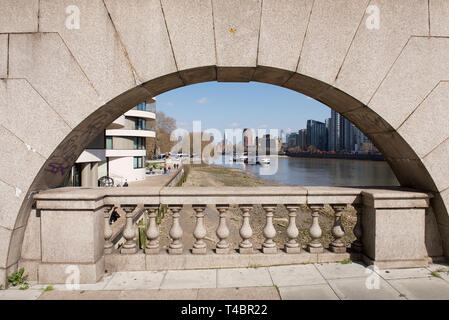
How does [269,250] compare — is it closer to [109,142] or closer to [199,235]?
[199,235]

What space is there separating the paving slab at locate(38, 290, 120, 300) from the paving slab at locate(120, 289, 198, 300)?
0.39 feet

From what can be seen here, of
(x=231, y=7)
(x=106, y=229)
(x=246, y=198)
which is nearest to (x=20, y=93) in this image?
(x=106, y=229)

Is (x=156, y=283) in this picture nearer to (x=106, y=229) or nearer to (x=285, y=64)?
(x=106, y=229)

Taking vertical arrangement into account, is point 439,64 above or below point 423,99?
above

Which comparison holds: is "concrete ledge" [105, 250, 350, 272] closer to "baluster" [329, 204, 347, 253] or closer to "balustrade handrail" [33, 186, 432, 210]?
"baluster" [329, 204, 347, 253]

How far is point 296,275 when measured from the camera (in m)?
3.18

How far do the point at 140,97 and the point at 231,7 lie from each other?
1742 mm

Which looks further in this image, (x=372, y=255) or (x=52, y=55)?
(x=372, y=255)

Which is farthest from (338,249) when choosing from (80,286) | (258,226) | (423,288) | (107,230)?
(258,226)

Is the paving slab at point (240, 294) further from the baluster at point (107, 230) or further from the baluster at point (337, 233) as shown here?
the baluster at point (107, 230)

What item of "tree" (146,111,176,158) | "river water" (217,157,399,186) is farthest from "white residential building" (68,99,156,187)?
"tree" (146,111,176,158)

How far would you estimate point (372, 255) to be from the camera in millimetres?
3355

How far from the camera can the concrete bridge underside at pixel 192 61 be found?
122 inches
